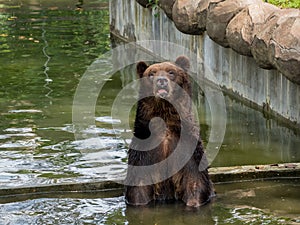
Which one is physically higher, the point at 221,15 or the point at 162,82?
the point at 162,82

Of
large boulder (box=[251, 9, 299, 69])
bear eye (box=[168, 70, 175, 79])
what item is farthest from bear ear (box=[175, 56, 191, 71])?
large boulder (box=[251, 9, 299, 69])

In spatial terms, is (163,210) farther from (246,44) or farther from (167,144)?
(246,44)

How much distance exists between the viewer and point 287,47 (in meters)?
10.6

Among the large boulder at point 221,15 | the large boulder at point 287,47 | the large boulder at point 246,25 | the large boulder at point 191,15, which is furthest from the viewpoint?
the large boulder at point 191,15

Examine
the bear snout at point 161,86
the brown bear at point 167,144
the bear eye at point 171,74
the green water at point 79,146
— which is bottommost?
the green water at point 79,146

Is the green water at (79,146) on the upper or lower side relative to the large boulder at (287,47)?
lower

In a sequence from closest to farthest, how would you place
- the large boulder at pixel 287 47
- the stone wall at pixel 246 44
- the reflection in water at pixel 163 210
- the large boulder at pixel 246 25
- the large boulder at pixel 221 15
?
the reflection in water at pixel 163 210, the large boulder at pixel 287 47, the stone wall at pixel 246 44, the large boulder at pixel 246 25, the large boulder at pixel 221 15

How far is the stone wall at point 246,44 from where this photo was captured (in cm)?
1086

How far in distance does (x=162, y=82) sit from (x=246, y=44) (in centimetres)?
456

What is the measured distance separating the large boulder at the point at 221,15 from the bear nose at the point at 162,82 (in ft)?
17.0

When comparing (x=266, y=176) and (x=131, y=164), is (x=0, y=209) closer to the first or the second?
(x=131, y=164)

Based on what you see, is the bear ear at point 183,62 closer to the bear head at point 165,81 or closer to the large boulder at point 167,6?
the bear head at point 165,81

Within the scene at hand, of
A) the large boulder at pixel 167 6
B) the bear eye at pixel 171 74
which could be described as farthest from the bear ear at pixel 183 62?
the large boulder at pixel 167 6

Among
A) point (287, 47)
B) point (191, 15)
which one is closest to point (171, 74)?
point (287, 47)
